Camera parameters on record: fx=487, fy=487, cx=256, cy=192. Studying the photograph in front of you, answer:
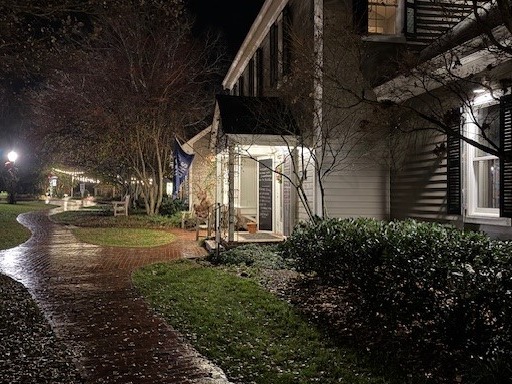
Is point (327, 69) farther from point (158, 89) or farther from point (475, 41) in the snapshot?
point (158, 89)

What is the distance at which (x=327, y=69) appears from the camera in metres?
10.5

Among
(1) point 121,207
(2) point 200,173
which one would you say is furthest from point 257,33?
(1) point 121,207

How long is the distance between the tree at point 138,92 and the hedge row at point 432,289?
17.7m

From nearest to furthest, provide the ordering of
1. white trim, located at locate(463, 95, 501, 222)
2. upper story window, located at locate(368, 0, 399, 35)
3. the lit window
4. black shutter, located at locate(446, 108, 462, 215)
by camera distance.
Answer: the lit window → white trim, located at locate(463, 95, 501, 222) → black shutter, located at locate(446, 108, 462, 215) → upper story window, located at locate(368, 0, 399, 35)

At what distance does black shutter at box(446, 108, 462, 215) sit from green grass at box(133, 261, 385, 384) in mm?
3549

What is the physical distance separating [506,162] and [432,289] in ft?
11.7

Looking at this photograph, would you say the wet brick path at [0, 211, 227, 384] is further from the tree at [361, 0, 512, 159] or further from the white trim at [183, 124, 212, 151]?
the white trim at [183, 124, 212, 151]

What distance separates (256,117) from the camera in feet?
40.1

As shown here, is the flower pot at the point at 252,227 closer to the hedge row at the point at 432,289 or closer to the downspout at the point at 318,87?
the downspout at the point at 318,87

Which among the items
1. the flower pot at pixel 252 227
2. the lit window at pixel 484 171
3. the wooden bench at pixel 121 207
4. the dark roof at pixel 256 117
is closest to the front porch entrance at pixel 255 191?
the flower pot at pixel 252 227

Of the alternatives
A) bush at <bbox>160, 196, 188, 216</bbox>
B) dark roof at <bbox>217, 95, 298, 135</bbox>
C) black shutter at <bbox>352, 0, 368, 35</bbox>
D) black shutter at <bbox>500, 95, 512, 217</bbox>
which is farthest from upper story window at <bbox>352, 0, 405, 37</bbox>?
bush at <bbox>160, 196, 188, 216</bbox>

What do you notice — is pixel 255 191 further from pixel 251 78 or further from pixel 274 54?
pixel 274 54

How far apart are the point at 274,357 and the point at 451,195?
5016 mm

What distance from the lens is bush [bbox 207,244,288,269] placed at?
10.2 m
